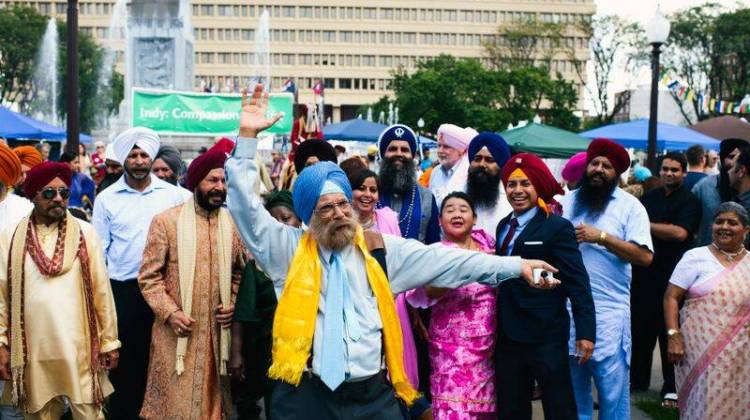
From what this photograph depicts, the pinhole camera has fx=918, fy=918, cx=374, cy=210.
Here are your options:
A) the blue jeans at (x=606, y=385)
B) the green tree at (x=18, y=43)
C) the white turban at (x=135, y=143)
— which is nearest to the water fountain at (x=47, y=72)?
the green tree at (x=18, y=43)

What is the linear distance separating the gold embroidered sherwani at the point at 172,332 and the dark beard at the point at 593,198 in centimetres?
240

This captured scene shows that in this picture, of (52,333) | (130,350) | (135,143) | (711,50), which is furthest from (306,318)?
(711,50)

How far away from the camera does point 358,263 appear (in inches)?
170

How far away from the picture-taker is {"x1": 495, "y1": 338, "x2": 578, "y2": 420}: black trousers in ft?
16.6

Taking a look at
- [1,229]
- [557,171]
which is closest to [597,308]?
[1,229]

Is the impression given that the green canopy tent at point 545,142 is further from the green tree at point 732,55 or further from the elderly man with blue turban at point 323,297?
the green tree at point 732,55

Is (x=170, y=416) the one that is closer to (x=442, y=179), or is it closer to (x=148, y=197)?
(x=148, y=197)

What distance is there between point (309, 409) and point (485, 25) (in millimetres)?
105870

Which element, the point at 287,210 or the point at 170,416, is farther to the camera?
the point at 287,210

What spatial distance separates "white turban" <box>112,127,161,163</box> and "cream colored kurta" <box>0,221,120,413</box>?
1.29m

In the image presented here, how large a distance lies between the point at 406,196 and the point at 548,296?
1593mm

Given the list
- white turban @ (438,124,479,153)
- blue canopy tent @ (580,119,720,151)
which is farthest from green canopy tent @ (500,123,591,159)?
white turban @ (438,124,479,153)

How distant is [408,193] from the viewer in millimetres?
6395

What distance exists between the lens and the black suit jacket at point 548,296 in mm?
5055
